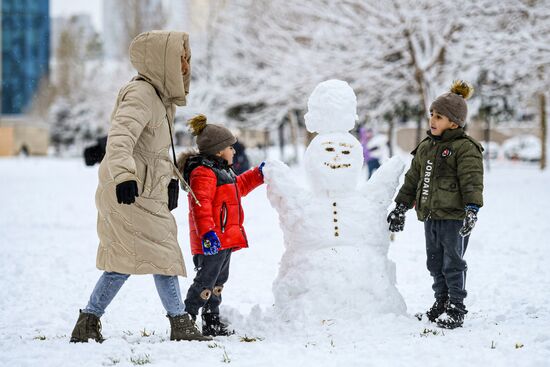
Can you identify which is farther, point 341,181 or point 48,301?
point 48,301

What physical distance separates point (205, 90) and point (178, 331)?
79.6ft

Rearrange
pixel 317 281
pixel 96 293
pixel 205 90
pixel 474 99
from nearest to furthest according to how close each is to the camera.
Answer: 1. pixel 96 293
2. pixel 317 281
3. pixel 474 99
4. pixel 205 90

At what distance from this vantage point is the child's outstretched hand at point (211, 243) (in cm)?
386

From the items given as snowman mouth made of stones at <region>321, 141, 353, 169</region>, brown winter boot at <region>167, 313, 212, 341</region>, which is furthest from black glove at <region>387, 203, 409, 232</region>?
brown winter boot at <region>167, 313, 212, 341</region>

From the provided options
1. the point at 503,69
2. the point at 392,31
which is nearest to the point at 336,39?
the point at 392,31

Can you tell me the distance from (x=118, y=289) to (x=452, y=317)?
2058 millimetres

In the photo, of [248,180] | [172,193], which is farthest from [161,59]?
[248,180]

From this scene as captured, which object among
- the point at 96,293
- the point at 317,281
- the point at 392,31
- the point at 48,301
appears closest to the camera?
the point at 96,293

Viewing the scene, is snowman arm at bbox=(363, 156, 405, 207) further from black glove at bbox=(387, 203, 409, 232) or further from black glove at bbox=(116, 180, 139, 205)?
black glove at bbox=(116, 180, 139, 205)

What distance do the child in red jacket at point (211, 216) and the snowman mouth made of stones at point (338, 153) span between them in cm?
63

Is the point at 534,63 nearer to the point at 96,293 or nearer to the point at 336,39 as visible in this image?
the point at 336,39

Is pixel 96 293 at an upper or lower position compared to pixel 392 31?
lower

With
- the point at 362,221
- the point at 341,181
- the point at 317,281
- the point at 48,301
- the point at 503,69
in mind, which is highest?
the point at 503,69

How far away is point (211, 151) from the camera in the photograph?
4.16m
